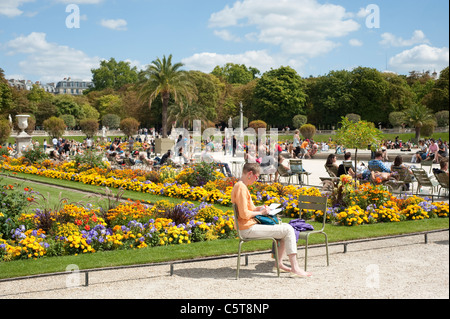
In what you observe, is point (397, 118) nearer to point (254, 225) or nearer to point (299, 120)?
point (299, 120)

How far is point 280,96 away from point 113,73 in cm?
4596

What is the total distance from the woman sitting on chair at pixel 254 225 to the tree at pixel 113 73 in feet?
298

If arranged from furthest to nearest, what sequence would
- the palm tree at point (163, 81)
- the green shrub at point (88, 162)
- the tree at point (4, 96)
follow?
the tree at point (4, 96)
the palm tree at point (163, 81)
the green shrub at point (88, 162)

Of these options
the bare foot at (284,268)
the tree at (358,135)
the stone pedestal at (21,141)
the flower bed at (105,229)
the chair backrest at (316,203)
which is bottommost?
the bare foot at (284,268)

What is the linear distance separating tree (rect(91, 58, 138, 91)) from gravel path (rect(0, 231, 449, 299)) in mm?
90418

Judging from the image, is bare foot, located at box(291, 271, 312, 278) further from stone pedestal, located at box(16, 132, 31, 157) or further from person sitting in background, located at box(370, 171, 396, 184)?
stone pedestal, located at box(16, 132, 31, 157)

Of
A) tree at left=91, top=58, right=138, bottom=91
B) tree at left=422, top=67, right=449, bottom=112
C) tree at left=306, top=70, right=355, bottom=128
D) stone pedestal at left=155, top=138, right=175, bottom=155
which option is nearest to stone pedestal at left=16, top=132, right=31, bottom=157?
stone pedestal at left=155, top=138, right=175, bottom=155

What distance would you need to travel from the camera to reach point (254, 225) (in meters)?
5.49

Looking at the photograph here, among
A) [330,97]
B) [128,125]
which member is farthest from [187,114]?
[330,97]

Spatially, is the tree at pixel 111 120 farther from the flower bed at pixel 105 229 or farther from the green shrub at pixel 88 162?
the flower bed at pixel 105 229

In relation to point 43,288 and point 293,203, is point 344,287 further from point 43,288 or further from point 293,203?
point 293,203

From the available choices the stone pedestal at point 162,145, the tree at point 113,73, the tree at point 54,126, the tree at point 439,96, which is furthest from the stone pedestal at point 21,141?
the tree at point 113,73

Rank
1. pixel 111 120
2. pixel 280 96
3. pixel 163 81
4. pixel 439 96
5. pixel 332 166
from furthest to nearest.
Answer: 1. pixel 111 120
2. pixel 280 96
3. pixel 439 96
4. pixel 163 81
5. pixel 332 166

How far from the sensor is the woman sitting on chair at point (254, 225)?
17.6ft
